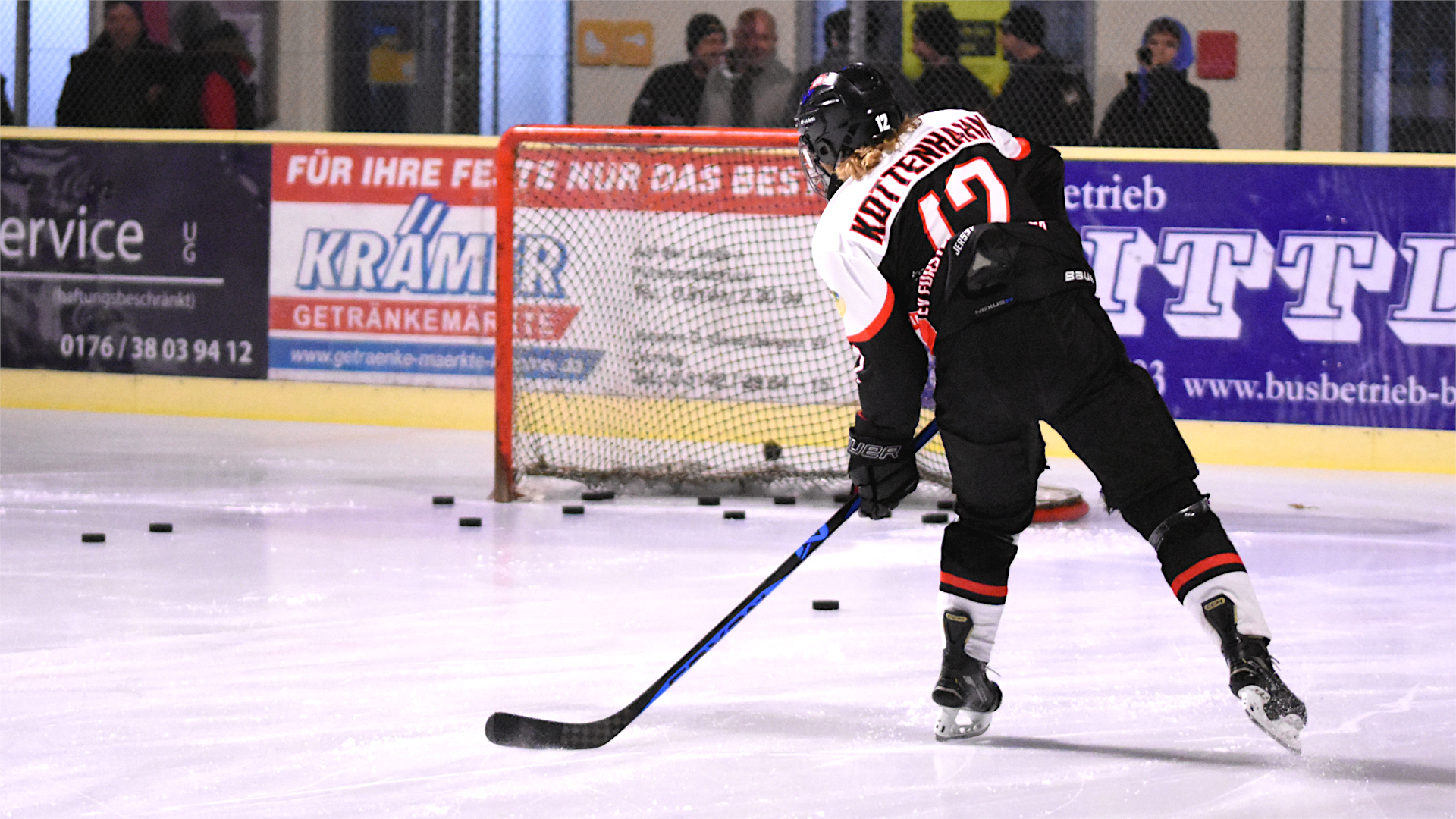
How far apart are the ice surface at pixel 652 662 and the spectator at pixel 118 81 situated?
2592 millimetres

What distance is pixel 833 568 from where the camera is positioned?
14.2 feet

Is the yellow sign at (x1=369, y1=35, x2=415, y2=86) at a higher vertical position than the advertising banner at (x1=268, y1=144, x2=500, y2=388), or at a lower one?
higher

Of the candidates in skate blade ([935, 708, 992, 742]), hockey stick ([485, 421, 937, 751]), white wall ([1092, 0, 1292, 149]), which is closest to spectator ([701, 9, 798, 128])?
white wall ([1092, 0, 1292, 149])

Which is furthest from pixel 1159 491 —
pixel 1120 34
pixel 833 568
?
pixel 1120 34

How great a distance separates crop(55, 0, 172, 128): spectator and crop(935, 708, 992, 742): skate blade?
593cm

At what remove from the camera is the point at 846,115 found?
2.70 metres

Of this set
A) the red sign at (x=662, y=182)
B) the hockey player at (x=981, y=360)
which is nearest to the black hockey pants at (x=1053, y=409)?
the hockey player at (x=981, y=360)

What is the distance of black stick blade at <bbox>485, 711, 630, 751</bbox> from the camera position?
2.65 m

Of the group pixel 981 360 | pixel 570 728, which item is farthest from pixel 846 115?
pixel 570 728

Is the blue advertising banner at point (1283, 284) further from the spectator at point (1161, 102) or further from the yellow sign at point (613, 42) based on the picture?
the yellow sign at point (613, 42)

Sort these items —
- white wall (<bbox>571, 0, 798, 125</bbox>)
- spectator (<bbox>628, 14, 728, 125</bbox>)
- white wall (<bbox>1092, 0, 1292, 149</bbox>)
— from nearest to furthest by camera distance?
1. white wall (<bbox>1092, 0, 1292, 149</bbox>)
2. spectator (<bbox>628, 14, 728, 125</bbox>)
3. white wall (<bbox>571, 0, 798, 125</bbox>)

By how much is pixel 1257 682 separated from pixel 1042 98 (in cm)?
450

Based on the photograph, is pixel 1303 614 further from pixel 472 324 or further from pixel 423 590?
pixel 472 324

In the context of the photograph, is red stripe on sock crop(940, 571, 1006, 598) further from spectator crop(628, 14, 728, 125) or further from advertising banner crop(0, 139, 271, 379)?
advertising banner crop(0, 139, 271, 379)
